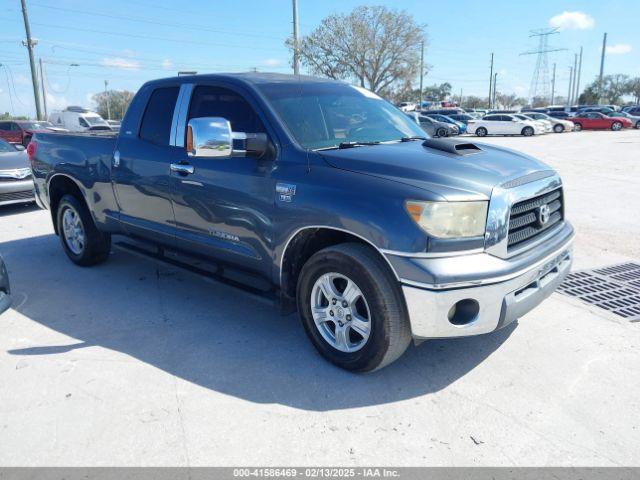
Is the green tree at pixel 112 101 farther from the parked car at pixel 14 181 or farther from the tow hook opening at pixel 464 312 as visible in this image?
the tow hook opening at pixel 464 312

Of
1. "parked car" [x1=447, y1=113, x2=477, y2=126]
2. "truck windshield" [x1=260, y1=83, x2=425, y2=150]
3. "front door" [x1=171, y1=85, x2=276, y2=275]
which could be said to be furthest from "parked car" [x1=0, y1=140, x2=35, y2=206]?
"parked car" [x1=447, y1=113, x2=477, y2=126]

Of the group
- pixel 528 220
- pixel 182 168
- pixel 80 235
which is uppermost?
pixel 182 168

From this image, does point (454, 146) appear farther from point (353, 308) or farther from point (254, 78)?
point (254, 78)

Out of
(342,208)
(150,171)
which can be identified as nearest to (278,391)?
(342,208)

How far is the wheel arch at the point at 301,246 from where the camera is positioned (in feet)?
11.0

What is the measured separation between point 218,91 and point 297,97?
667mm

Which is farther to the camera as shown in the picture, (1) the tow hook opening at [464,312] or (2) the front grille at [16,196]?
(2) the front grille at [16,196]

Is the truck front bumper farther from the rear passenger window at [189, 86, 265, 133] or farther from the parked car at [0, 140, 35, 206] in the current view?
the parked car at [0, 140, 35, 206]

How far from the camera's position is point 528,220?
330 cm

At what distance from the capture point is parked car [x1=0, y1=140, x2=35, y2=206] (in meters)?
8.94

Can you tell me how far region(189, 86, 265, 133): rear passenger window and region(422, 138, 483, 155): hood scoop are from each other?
1.24 metres

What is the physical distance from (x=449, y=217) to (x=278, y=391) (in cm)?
150

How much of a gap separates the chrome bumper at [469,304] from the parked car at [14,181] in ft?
28.1

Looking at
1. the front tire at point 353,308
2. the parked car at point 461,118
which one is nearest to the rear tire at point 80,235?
the front tire at point 353,308
